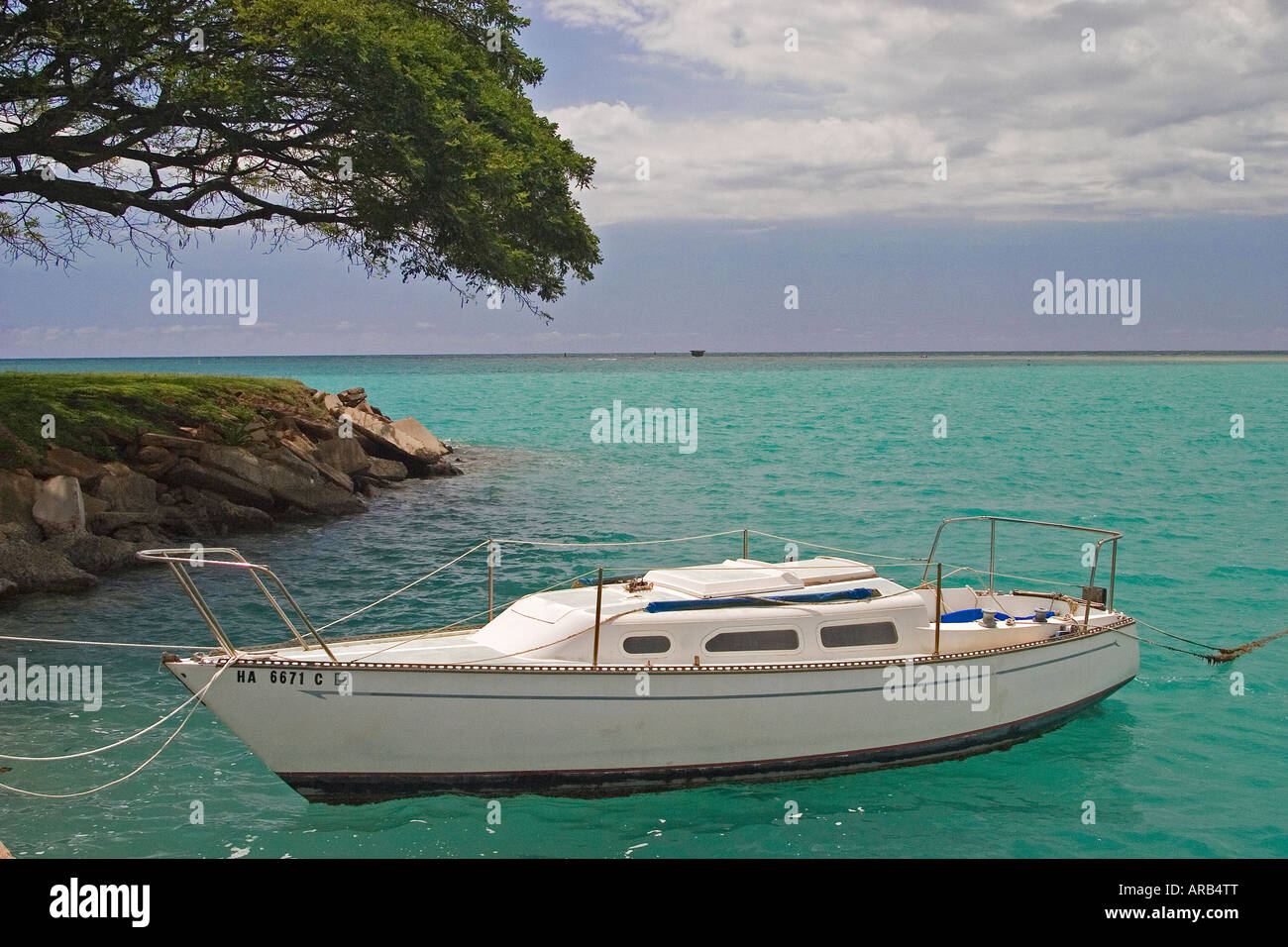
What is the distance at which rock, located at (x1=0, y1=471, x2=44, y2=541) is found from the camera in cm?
2281

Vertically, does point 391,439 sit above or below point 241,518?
above

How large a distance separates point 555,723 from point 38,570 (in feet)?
47.5

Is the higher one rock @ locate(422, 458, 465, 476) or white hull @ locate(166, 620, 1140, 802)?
rock @ locate(422, 458, 465, 476)

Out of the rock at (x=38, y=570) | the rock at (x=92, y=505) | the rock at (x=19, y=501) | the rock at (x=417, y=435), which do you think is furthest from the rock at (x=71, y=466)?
the rock at (x=417, y=435)

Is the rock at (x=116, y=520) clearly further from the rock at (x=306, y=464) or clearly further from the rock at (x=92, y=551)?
the rock at (x=306, y=464)

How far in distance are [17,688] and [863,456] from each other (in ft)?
146

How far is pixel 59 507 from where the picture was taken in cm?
2359

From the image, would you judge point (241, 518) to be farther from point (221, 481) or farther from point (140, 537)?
point (140, 537)

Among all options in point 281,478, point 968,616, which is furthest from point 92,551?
point 968,616

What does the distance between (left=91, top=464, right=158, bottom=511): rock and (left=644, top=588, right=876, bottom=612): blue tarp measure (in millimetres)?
17219

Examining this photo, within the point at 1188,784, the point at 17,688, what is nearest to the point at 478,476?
the point at 17,688

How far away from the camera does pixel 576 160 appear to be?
1282 inches

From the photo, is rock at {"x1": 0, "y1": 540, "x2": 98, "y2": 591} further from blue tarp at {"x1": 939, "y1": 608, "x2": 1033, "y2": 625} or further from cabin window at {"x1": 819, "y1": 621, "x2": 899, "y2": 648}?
blue tarp at {"x1": 939, "y1": 608, "x2": 1033, "y2": 625}

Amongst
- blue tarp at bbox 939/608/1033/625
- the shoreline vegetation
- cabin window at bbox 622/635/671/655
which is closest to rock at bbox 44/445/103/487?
the shoreline vegetation
